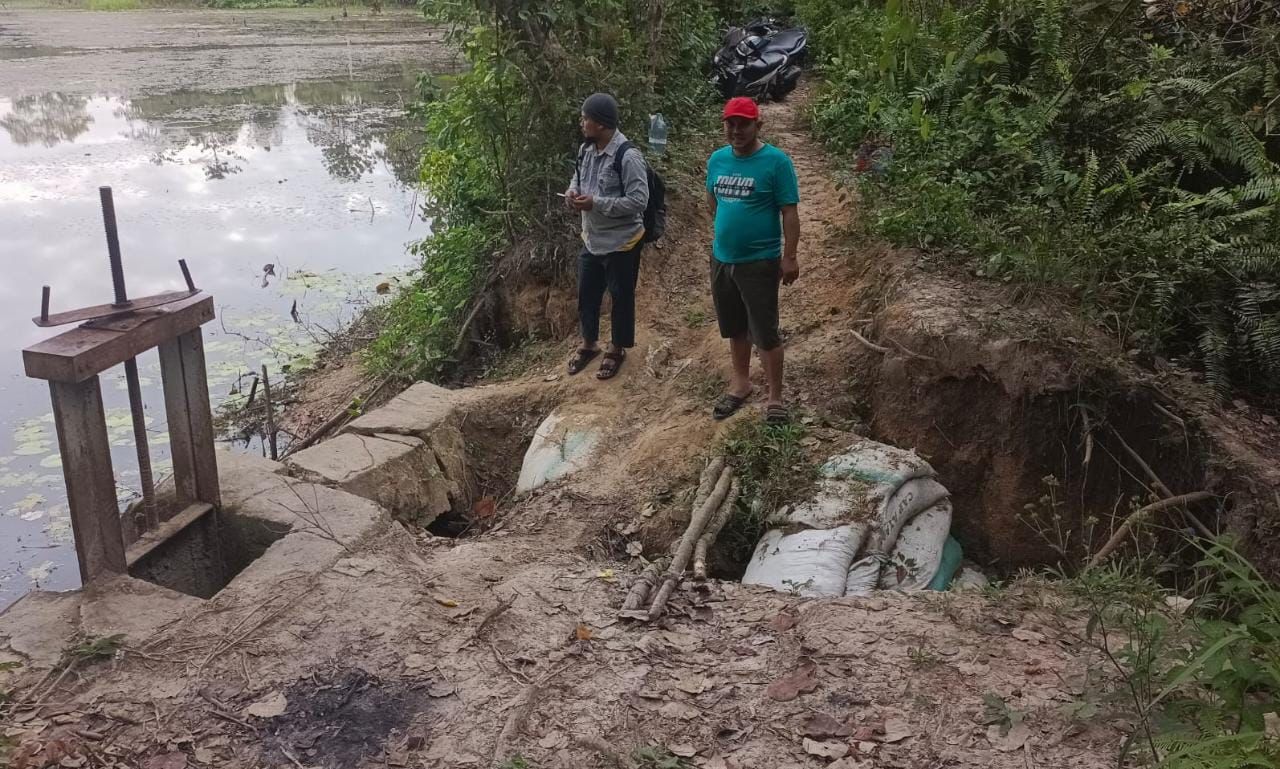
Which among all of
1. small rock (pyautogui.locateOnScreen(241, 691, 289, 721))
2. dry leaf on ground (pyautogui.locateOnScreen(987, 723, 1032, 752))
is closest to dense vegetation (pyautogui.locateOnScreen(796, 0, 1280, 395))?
dry leaf on ground (pyautogui.locateOnScreen(987, 723, 1032, 752))

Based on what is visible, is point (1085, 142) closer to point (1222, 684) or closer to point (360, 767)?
point (1222, 684)

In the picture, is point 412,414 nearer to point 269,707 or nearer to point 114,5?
point 269,707

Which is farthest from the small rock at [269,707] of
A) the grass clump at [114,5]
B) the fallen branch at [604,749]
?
the grass clump at [114,5]

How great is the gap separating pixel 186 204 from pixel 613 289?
7666mm

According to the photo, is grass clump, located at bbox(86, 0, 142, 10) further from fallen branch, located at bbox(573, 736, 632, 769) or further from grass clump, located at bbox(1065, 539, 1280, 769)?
grass clump, located at bbox(1065, 539, 1280, 769)

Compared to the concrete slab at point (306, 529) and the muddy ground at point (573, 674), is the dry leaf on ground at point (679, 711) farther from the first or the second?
the concrete slab at point (306, 529)

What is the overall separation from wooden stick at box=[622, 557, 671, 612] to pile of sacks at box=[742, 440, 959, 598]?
386mm

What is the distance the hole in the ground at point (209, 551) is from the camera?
392 centimetres

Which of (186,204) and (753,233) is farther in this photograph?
(186,204)

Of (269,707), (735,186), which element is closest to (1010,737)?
(269,707)

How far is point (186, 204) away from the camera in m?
10.7

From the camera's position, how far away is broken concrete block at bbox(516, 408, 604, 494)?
4910 mm

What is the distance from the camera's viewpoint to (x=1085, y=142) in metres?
5.78

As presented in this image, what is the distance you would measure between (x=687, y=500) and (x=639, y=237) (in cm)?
156
